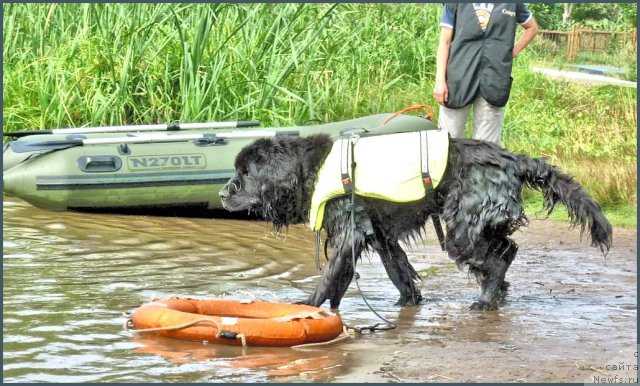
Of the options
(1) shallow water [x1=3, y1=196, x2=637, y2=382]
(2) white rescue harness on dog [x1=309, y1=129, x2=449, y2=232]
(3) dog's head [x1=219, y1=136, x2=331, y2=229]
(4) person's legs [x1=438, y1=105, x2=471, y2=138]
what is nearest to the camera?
(1) shallow water [x1=3, y1=196, x2=637, y2=382]

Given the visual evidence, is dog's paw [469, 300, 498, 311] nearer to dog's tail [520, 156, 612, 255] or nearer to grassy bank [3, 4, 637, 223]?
dog's tail [520, 156, 612, 255]

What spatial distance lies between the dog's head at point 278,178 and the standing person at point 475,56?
1876mm

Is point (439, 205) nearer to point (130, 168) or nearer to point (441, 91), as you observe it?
point (441, 91)

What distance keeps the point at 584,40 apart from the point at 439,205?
1738 cm

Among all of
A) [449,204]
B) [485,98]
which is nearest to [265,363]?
[449,204]

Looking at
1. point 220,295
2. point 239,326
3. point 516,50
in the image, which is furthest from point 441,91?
point 239,326

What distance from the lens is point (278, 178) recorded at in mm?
6293

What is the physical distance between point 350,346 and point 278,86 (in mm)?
5855

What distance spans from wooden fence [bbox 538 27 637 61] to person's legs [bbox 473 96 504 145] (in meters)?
13.7

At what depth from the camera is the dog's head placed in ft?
20.7

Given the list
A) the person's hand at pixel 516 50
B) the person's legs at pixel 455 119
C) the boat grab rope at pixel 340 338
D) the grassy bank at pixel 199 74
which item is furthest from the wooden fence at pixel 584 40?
the boat grab rope at pixel 340 338

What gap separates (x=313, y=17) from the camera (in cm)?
1258

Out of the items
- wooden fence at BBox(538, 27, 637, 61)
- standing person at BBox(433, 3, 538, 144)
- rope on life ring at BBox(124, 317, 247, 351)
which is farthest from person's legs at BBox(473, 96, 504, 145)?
wooden fence at BBox(538, 27, 637, 61)

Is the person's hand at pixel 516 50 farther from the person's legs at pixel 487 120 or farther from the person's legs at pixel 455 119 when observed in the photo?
the person's legs at pixel 455 119
